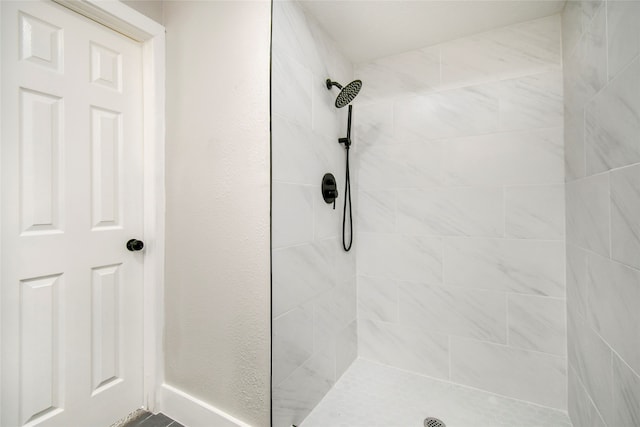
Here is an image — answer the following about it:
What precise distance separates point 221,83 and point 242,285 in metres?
0.88

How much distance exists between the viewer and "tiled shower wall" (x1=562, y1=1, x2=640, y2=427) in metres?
0.78

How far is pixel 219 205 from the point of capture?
1.27 m

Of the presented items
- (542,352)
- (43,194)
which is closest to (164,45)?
(43,194)

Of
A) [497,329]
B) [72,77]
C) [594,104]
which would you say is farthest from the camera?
[497,329]


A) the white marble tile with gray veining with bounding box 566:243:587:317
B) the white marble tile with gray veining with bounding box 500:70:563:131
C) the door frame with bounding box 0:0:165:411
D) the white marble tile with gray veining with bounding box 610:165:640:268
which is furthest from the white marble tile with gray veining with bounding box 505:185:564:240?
the door frame with bounding box 0:0:165:411

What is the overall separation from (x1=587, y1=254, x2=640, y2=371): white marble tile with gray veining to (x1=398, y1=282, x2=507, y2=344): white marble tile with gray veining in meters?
0.46

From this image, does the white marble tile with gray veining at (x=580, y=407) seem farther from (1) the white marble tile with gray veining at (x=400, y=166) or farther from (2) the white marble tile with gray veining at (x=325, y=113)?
(2) the white marble tile with gray veining at (x=325, y=113)

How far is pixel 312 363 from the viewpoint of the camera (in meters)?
1.42

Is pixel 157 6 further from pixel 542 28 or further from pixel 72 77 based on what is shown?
pixel 542 28

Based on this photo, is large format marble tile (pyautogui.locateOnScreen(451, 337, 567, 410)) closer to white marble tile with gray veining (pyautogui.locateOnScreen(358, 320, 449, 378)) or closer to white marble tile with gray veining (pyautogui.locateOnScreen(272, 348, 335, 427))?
white marble tile with gray veining (pyautogui.locateOnScreen(358, 320, 449, 378))

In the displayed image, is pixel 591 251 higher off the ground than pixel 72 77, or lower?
lower

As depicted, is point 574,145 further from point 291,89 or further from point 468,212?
point 291,89

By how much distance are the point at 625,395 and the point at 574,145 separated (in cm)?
95

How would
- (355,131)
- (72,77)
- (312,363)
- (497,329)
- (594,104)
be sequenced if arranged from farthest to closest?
(355,131) → (497,329) → (312,363) → (72,77) → (594,104)
